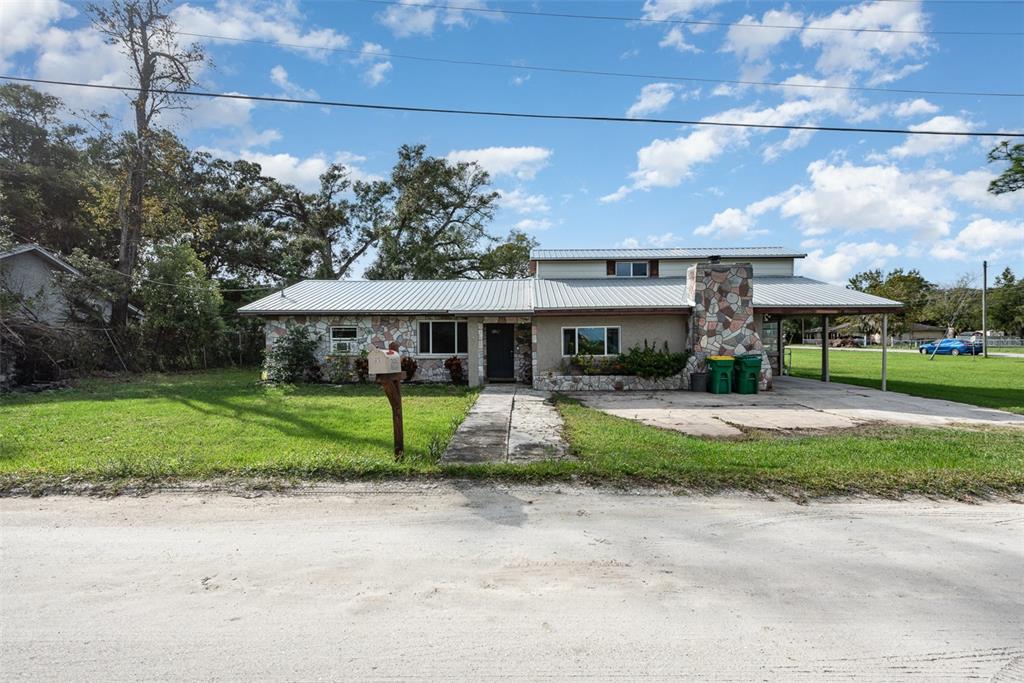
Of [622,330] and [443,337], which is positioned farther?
[443,337]

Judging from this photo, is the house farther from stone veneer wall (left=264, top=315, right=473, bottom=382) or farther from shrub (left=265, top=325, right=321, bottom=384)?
shrub (left=265, top=325, right=321, bottom=384)

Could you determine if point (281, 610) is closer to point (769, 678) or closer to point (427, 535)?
point (427, 535)

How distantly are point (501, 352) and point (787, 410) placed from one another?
8813 millimetres

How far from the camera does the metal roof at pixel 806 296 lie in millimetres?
14785

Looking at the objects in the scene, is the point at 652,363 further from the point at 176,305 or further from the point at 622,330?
the point at 176,305

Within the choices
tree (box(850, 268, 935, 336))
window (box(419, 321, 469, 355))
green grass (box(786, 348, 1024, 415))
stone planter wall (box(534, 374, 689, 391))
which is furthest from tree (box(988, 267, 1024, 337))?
window (box(419, 321, 469, 355))

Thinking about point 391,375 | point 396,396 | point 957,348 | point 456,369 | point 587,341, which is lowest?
point 957,348

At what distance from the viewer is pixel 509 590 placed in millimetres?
3203

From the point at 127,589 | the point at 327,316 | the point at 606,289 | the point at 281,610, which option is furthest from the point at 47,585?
the point at 606,289

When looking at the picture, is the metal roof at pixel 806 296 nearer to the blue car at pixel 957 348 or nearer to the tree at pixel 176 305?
the tree at pixel 176 305

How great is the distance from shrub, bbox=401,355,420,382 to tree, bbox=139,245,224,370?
32.2 ft

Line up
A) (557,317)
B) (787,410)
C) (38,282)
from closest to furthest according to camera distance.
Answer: (787,410), (557,317), (38,282)

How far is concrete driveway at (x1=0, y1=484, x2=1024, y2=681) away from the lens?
251 centimetres

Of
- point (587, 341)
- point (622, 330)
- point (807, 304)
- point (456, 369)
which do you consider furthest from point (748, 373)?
point (456, 369)
